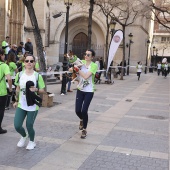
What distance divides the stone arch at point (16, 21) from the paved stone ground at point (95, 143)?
13.1 metres

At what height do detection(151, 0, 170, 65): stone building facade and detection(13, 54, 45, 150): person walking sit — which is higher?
detection(151, 0, 170, 65): stone building facade

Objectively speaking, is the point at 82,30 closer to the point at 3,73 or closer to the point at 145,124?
the point at 145,124

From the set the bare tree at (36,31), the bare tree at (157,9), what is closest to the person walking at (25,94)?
the bare tree at (36,31)

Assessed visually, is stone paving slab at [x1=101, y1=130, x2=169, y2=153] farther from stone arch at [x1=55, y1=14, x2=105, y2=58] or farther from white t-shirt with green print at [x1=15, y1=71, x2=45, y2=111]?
stone arch at [x1=55, y1=14, x2=105, y2=58]

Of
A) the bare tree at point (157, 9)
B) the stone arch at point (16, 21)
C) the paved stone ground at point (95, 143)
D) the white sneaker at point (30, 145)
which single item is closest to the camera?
the paved stone ground at point (95, 143)

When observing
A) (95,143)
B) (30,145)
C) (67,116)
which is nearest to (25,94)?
(30,145)

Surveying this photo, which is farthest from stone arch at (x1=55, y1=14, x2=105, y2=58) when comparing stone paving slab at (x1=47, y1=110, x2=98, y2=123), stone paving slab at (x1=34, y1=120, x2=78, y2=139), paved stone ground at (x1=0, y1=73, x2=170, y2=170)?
stone paving slab at (x1=34, y1=120, x2=78, y2=139)

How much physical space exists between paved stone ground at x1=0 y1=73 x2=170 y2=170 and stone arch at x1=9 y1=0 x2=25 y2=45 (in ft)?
43.1

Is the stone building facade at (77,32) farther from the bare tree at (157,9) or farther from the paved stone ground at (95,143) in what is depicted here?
the paved stone ground at (95,143)

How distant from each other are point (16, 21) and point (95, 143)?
57.0 feet

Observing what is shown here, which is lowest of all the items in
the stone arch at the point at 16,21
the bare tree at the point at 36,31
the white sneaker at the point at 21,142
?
the white sneaker at the point at 21,142

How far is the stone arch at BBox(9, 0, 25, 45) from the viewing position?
2144 cm

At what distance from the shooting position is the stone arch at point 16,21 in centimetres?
2144

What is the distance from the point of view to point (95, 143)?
629cm
